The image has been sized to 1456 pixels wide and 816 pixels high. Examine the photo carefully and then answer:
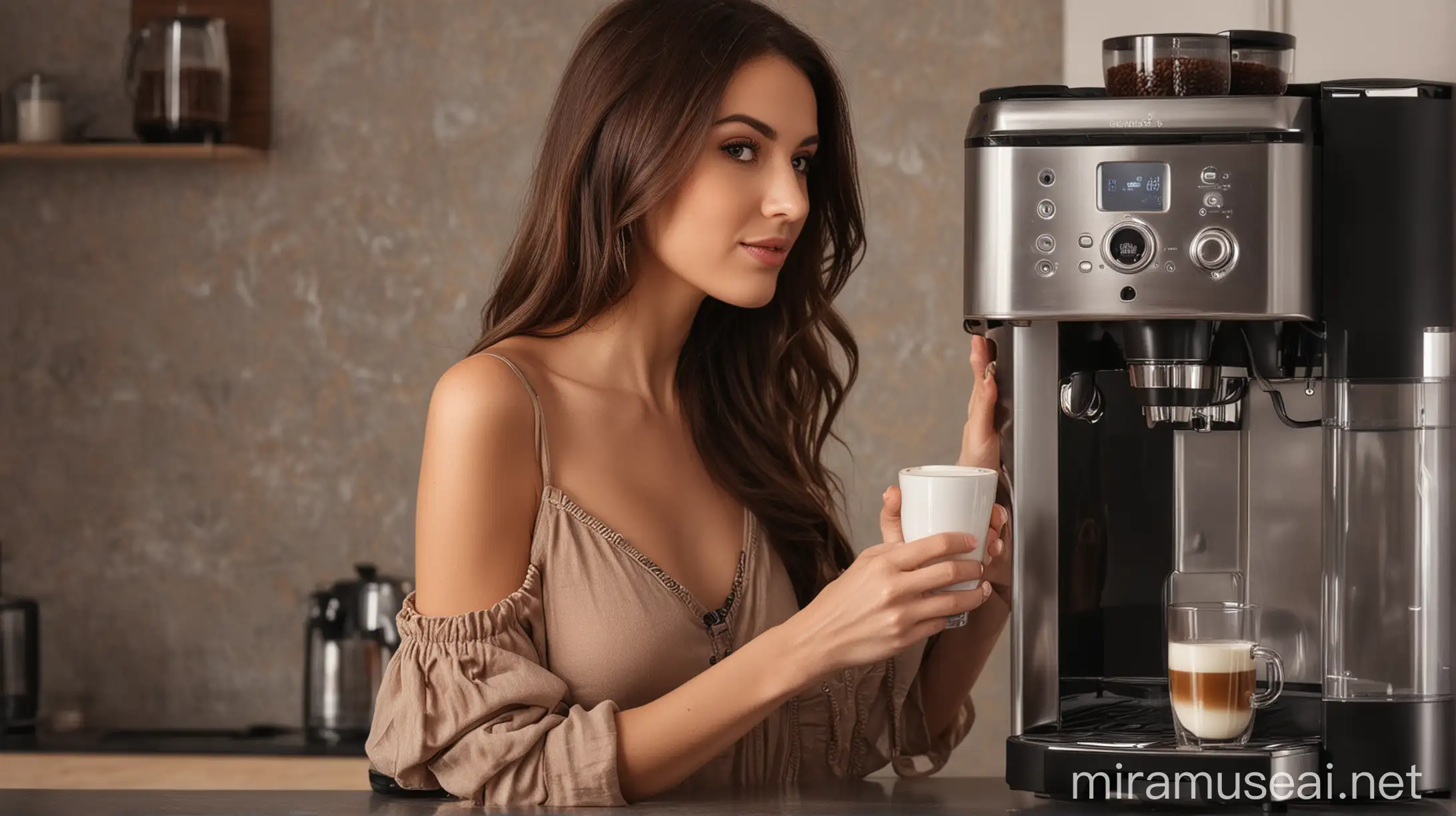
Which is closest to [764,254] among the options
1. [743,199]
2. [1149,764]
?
[743,199]

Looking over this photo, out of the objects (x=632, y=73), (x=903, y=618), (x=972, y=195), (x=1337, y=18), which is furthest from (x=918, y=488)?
(x=1337, y=18)

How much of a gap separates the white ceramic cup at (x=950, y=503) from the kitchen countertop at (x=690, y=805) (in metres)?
0.16

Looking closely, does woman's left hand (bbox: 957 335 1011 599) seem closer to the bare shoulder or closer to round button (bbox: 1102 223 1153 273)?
round button (bbox: 1102 223 1153 273)

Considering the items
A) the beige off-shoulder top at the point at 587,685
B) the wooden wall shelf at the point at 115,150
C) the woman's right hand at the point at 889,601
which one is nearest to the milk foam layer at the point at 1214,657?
the woman's right hand at the point at 889,601

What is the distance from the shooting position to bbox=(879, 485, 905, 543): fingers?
118 cm

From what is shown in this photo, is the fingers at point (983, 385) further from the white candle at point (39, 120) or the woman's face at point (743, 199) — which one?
the white candle at point (39, 120)

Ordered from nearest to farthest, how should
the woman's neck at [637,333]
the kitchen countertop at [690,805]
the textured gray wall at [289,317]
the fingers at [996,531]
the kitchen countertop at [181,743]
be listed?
the kitchen countertop at [690,805]
the fingers at [996,531]
the woman's neck at [637,333]
the kitchen countertop at [181,743]
the textured gray wall at [289,317]

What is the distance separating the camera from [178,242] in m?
2.91

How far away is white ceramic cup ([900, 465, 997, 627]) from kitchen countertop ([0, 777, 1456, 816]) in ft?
0.53

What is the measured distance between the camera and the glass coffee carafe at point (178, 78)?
8.87 feet

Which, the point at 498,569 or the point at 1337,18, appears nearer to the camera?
the point at 498,569

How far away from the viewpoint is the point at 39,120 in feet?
9.06

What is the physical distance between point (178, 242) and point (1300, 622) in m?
2.35

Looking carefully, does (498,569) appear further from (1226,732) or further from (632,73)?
(1226,732)
